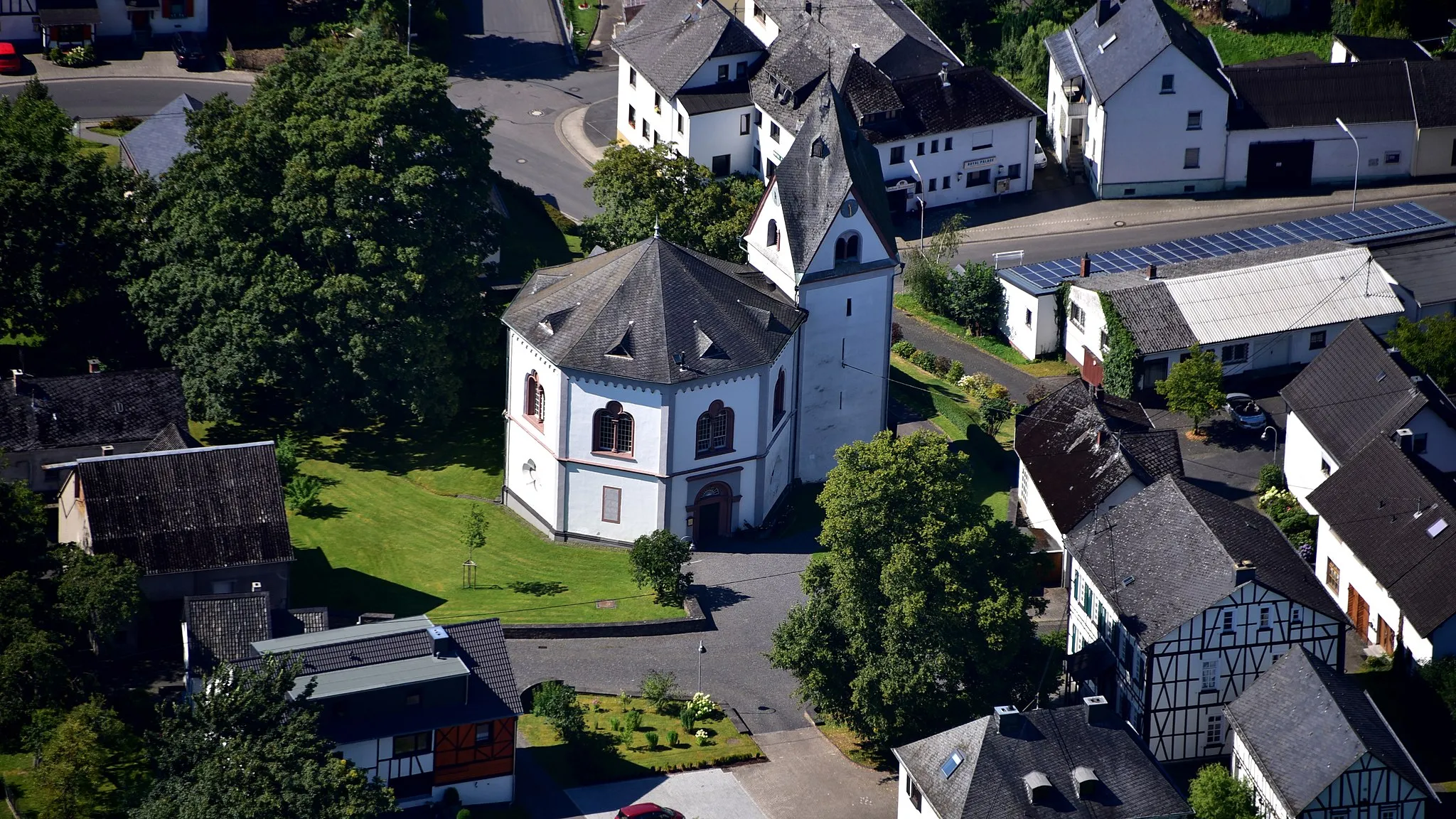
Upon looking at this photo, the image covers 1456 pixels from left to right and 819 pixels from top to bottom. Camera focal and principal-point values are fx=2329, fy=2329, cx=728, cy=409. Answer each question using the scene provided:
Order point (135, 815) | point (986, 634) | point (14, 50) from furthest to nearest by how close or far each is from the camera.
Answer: point (14, 50) → point (986, 634) → point (135, 815)

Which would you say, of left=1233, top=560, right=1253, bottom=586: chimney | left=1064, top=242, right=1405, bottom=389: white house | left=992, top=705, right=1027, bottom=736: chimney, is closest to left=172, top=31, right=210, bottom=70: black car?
left=1064, top=242, right=1405, bottom=389: white house

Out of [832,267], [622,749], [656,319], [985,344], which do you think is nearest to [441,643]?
[622,749]

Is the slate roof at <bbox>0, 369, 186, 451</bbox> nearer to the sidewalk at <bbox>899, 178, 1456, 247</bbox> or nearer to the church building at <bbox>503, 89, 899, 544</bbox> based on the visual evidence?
the church building at <bbox>503, 89, 899, 544</bbox>

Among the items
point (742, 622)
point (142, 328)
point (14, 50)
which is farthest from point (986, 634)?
point (14, 50)

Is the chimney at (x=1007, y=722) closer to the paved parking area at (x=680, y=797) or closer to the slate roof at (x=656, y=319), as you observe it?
the paved parking area at (x=680, y=797)

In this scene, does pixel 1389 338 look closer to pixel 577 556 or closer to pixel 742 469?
pixel 742 469

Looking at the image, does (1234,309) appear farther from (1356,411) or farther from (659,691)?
(659,691)
